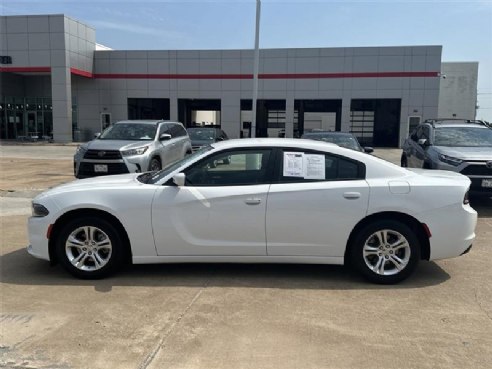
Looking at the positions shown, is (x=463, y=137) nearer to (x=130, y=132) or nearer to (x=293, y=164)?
(x=293, y=164)

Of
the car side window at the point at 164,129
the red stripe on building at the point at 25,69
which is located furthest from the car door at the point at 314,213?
the red stripe on building at the point at 25,69

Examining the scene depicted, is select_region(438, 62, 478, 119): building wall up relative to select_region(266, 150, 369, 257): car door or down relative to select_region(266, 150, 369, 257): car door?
up

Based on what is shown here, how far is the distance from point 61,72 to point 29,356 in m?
35.5

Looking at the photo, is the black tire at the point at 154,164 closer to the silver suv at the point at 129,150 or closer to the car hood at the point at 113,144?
the silver suv at the point at 129,150

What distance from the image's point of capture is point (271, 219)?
16.0 feet

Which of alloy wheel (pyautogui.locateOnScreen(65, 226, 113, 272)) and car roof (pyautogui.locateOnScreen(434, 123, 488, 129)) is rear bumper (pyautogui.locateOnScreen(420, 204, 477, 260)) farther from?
car roof (pyautogui.locateOnScreen(434, 123, 488, 129))

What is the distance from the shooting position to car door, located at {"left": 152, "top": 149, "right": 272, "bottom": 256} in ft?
16.1

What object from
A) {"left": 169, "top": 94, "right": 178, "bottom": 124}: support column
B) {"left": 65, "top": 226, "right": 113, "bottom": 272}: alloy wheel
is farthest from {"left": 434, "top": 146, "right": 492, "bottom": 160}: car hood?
{"left": 169, "top": 94, "right": 178, "bottom": 124}: support column

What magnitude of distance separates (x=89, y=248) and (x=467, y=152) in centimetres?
750

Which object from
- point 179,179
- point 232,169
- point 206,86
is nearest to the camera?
point 179,179

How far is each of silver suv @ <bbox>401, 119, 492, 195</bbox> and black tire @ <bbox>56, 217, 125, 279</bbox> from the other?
265 inches

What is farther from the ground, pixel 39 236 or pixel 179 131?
pixel 179 131

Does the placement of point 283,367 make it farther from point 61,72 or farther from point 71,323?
point 61,72

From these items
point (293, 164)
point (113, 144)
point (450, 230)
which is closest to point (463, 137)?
point (450, 230)
